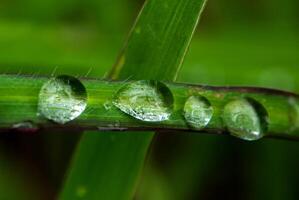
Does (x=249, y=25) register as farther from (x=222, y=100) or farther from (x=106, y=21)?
(x=222, y=100)

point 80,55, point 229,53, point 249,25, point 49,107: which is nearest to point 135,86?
point 49,107

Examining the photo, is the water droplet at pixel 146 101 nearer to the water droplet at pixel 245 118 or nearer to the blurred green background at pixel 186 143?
the water droplet at pixel 245 118

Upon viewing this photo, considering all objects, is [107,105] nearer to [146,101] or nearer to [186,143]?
[146,101]

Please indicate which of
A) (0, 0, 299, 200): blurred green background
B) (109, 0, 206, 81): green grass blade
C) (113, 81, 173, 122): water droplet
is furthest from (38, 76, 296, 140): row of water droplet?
(0, 0, 299, 200): blurred green background

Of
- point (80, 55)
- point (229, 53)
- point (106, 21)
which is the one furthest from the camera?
point (106, 21)

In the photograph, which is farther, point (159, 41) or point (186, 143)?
point (186, 143)

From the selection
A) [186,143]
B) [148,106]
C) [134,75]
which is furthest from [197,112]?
[186,143]

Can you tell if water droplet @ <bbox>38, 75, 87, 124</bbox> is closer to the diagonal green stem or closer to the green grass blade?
the diagonal green stem
